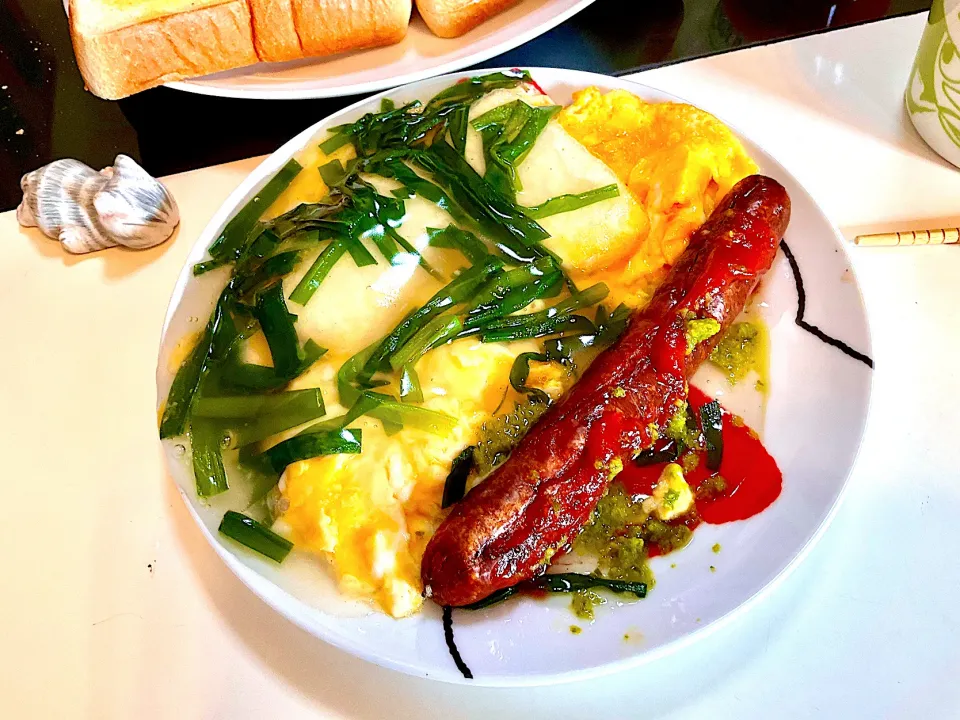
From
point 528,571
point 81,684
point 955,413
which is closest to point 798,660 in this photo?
point 528,571

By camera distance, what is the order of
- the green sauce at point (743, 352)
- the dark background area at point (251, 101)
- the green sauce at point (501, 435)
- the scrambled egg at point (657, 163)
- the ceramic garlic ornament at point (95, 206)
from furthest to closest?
the dark background area at point (251, 101) < the ceramic garlic ornament at point (95, 206) < the scrambled egg at point (657, 163) < the green sauce at point (743, 352) < the green sauce at point (501, 435)

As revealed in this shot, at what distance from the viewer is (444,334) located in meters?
1.76

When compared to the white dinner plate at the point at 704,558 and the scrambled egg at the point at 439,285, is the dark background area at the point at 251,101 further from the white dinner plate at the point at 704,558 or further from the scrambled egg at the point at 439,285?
the white dinner plate at the point at 704,558

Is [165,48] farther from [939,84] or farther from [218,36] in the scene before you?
[939,84]

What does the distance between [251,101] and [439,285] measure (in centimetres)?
128

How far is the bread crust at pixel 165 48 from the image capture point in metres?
2.27

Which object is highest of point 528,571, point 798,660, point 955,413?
point 528,571

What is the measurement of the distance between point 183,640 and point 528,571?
34.8 inches

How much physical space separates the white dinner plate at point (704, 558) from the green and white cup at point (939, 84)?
2.18ft

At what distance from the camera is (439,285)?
6.18ft

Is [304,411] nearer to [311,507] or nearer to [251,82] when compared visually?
[311,507]

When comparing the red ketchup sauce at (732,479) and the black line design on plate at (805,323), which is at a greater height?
the black line design on plate at (805,323)

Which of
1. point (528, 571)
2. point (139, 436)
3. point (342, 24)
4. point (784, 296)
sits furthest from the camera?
point (342, 24)

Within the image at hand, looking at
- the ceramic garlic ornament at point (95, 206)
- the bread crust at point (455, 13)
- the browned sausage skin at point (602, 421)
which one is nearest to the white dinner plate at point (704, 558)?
the browned sausage skin at point (602, 421)
